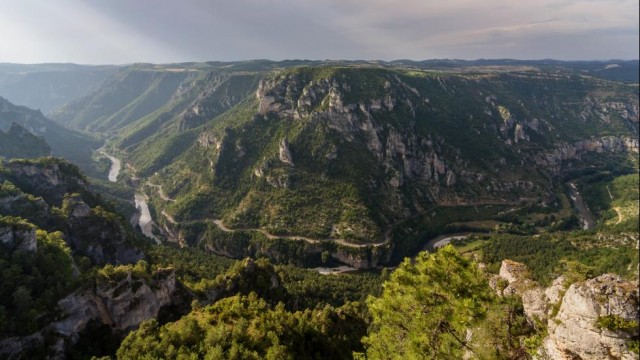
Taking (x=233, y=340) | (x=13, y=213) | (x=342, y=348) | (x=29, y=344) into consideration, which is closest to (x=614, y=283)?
(x=233, y=340)

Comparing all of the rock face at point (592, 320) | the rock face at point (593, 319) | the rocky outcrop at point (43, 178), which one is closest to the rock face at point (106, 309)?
the rock face at point (592, 320)

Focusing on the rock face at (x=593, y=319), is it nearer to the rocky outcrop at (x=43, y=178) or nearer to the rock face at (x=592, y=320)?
the rock face at (x=592, y=320)

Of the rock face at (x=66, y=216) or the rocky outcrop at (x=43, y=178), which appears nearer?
the rock face at (x=66, y=216)

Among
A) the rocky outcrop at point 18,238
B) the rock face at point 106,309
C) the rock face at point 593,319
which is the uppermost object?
the rock face at point 593,319

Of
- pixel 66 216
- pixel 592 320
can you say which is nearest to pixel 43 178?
pixel 66 216

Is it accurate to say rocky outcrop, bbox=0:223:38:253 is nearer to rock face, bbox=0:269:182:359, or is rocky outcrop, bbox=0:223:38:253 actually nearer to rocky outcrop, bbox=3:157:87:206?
rock face, bbox=0:269:182:359

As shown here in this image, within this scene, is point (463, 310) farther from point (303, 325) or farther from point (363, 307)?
point (363, 307)
